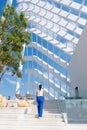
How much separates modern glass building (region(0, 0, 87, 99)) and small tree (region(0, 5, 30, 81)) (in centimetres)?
402

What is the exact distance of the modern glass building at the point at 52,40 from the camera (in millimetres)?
26547

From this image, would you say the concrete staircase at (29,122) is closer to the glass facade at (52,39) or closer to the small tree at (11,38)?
the small tree at (11,38)

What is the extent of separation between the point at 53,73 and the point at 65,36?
9986mm

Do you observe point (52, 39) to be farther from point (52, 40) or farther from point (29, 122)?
point (29, 122)

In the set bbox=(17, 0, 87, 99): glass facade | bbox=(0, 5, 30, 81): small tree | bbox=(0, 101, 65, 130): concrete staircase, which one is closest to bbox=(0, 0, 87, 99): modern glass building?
bbox=(17, 0, 87, 99): glass facade

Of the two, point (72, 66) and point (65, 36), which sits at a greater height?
point (65, 36)

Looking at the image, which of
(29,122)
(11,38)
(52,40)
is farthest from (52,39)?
(29,122)

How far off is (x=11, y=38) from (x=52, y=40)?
1340 centimetres

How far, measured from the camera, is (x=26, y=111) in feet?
52.0

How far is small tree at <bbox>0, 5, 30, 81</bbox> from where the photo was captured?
2061 cm

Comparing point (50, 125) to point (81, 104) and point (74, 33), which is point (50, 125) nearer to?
point (81, 104)

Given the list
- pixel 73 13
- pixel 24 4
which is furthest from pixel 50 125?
pixel 24 4

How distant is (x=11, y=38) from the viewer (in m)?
20.3

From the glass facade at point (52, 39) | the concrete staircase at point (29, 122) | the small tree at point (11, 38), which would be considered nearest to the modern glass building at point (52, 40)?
the glass facade at point (52, 39)
